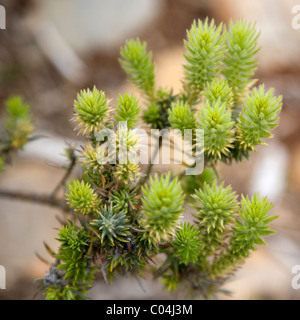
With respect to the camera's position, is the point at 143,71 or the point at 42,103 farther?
the point at 42,103

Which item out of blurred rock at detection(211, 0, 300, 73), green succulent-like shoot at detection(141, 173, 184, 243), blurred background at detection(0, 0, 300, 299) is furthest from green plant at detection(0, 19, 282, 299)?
blurred rock at detection(211, 0, 300, 73)

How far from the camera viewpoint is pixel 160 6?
3.15m

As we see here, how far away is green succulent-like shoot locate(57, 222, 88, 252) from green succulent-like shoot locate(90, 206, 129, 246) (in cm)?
6

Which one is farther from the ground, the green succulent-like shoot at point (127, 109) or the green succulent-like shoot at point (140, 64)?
the green succulent-like shoot at point (140, 64)

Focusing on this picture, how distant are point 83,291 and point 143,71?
0.78 metres

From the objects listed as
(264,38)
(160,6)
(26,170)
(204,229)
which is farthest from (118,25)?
(204,229)

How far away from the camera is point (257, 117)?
102cm

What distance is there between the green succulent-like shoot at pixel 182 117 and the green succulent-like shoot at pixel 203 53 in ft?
0.42

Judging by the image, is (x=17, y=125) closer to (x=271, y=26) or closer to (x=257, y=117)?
(x=257, y=117)

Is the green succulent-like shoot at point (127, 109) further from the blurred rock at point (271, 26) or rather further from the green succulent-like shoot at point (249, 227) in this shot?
the blurred rock at point (271, 26)

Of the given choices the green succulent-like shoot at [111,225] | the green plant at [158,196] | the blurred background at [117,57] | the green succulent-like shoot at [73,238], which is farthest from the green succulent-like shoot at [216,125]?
the blurred background at [117,57]

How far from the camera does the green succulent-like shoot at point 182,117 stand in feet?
3.60

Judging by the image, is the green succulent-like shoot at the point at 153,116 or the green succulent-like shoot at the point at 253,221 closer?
the green succulent-like shoot at the point at 253,221

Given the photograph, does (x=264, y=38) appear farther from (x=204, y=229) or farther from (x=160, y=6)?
(x=204, y=229)
